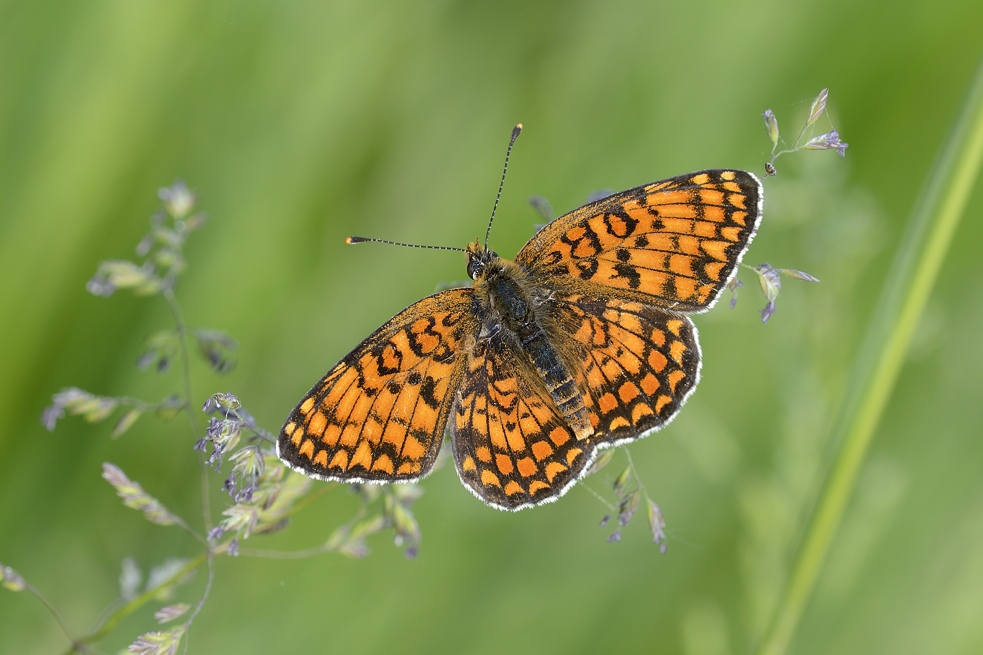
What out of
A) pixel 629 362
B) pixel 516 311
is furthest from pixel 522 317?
pixel 629 362

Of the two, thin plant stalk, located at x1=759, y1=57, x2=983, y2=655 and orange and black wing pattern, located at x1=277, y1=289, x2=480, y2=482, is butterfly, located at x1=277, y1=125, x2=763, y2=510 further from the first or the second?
thin plant stalk, located at x1=759, y1=57, x2=983, y2=655

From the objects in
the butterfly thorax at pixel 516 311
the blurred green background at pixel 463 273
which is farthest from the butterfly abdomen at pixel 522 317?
the blurred green background at pixel 463 273

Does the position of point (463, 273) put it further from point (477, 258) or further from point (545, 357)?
point (545, 357)

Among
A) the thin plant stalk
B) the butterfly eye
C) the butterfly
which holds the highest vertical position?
the butterfly eye

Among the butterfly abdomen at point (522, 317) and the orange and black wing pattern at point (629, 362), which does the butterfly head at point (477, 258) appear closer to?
the butterfly abdomen at point (522, 317)

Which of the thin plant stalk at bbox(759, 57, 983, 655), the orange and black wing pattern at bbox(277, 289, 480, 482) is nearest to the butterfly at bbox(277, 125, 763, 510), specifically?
the orange and black wing pattern at bbox(277, 289, 480, 482)

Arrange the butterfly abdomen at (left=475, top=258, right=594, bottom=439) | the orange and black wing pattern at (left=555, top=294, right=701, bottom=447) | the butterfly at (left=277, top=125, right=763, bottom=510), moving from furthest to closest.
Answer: the butterfly abdomen at (left=475, top=258, right=594, bottom=439) → the orange and black wing pattern at (left=555, top=294, right=701, bottom=447) → the butterfly at (left=277, top=125, right=763, bottom=510)
